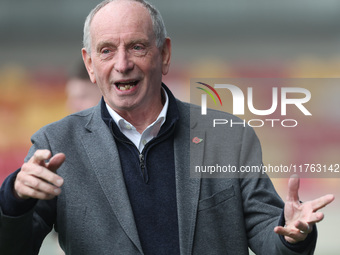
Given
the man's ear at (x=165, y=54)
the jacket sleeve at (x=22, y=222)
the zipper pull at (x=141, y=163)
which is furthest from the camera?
the man's ear at (x=165, y=54)

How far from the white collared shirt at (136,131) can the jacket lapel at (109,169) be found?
0.06 metres

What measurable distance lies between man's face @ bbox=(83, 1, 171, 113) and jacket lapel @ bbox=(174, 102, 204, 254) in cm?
18

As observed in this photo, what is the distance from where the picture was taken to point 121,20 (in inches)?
77.2

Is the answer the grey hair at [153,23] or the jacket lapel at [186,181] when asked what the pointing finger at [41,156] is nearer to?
the jacket lapel at [186,181]

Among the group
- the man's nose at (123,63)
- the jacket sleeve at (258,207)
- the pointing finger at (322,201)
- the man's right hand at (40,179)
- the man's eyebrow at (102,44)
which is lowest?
the jacket sleeve at (258,207)

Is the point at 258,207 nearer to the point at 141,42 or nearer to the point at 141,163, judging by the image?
the point at 141,163

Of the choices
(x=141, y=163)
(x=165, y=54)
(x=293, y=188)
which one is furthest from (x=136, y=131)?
(x=293, y=188)

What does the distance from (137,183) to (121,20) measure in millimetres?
616

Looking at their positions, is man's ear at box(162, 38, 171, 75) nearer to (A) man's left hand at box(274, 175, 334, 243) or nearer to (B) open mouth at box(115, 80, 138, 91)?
(B) open mouth at box(115, 80, 138, 91)

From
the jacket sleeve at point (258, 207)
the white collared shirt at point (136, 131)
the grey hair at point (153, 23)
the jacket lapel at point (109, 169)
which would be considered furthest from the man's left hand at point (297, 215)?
the grey hair at point (153, 23)

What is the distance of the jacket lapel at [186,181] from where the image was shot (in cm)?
178

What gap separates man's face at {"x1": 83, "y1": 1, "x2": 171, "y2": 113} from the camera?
1930 mm

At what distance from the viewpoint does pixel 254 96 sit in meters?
5.87

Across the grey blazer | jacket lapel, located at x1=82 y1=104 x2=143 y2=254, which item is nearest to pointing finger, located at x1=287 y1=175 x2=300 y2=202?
the grey blazer
